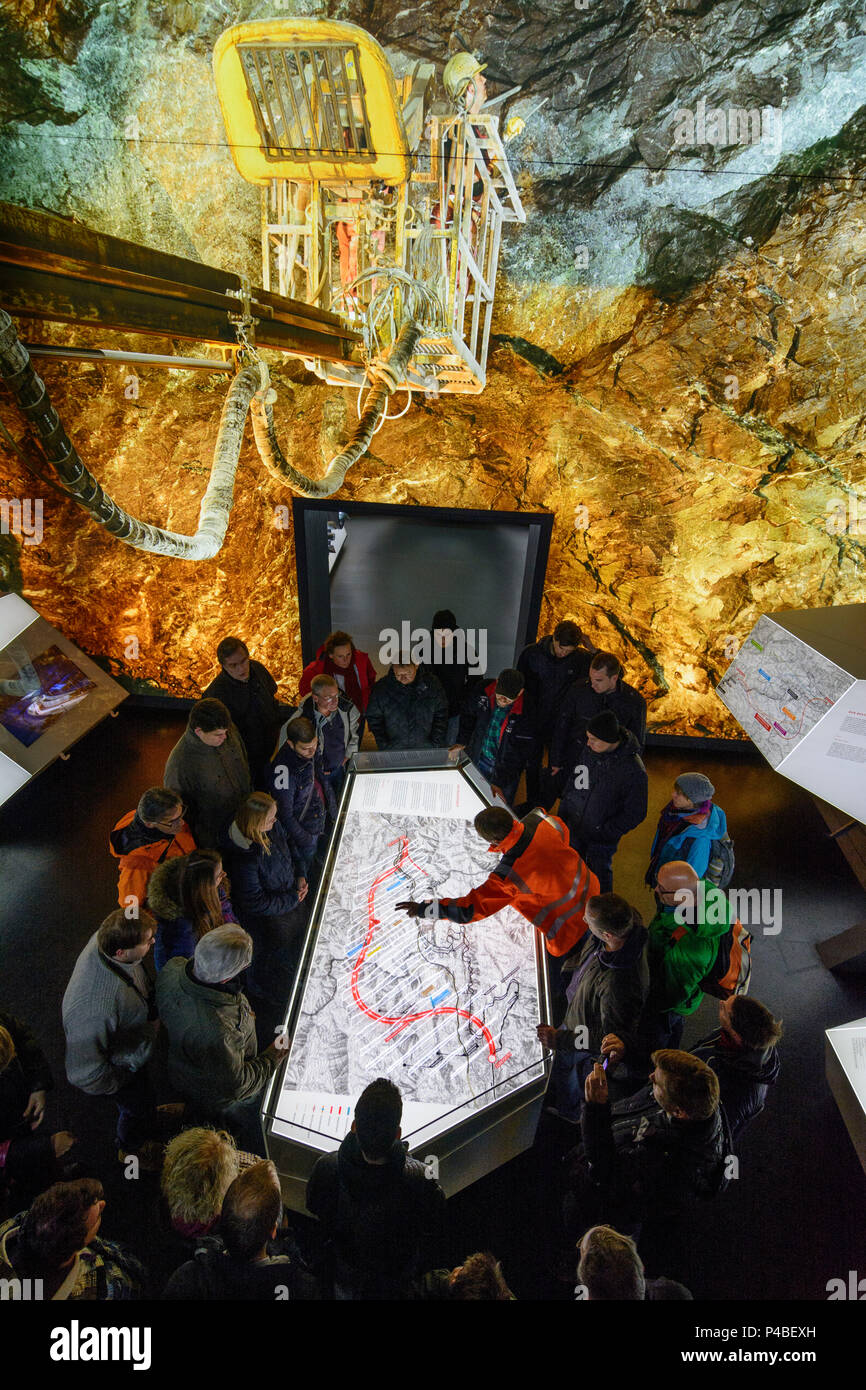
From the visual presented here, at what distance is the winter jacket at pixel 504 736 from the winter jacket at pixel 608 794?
569mm

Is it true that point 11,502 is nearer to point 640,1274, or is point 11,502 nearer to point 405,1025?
point 405,1025

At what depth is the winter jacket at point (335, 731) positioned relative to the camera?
399 centimetres

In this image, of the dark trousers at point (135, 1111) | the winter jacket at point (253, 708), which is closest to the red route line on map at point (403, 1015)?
the dark trousers at point (135, 1111)

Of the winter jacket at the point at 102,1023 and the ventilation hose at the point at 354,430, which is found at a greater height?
the ventilation hose at the point at 354,430

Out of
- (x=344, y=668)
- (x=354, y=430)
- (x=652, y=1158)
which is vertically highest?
(x=354, y=430)

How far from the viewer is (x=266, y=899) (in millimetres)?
3217

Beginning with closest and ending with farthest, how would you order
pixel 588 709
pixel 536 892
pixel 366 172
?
pixel 536 892
pixel 366 172
pixel 588 709

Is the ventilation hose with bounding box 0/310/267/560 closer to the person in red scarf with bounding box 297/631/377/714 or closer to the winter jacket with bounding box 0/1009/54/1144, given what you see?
the winter jacket with bounding box 0/1009/54/1144

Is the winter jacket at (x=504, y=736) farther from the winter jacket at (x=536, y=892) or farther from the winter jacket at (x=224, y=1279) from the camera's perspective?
the winter jacket at (x=224, y=1279)

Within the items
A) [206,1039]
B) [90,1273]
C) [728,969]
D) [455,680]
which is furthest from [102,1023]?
[455,680]

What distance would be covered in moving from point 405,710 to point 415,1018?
7.49ft

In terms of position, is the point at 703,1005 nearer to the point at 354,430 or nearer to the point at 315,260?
the point at 354,430

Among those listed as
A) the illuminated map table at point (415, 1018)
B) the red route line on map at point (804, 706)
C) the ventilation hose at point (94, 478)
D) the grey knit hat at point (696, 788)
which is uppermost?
the ventilation hose at point (94, 478)

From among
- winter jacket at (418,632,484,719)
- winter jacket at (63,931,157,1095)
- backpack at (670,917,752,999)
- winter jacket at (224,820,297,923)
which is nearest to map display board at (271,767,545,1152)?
winter jacket at (224,820,297,923)
